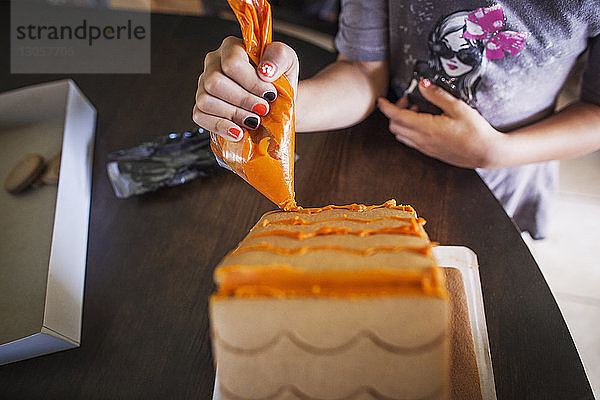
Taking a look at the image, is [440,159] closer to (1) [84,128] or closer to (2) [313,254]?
(2) [313,254]

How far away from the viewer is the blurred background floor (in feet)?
4.08

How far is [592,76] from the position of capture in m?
0.74

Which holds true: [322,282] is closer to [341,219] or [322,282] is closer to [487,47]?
[341,219]

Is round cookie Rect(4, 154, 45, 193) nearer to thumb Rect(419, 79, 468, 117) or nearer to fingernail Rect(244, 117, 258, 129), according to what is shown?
fingernail Rect(244, 117, 258, 129)

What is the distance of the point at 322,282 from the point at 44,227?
1.85 ft

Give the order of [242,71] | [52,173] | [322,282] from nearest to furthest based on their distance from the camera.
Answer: [322,282], [242,71], [52,173]

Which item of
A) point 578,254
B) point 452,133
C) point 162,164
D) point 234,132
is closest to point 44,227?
point 162,164

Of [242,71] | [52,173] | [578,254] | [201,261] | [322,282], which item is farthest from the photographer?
[578,254]

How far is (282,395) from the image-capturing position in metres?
0.42

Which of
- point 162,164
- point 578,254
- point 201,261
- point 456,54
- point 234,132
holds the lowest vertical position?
point 578,254

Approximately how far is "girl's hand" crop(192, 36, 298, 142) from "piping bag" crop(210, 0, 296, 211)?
1 cm

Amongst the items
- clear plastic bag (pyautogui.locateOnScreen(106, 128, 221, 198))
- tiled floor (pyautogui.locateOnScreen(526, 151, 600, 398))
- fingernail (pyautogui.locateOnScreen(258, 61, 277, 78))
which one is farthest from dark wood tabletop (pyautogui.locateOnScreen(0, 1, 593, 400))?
tiled floor (pyautogui.locateOnScreen(526, 151, 600, 398))

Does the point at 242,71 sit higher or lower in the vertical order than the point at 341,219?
higher

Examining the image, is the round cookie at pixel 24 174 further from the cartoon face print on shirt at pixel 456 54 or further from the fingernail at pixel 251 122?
the cartoon face print on shirt at pixel 456 54
